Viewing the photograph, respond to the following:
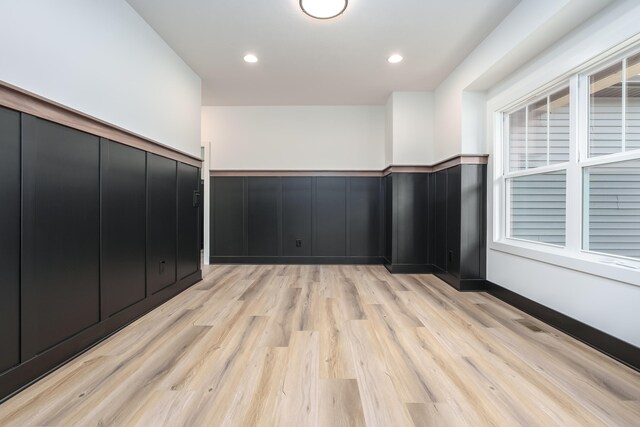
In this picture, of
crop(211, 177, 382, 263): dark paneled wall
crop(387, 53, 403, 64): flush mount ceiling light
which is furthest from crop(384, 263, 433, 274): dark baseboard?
crop(387, 53, 403, 64): flush mount ceiling light

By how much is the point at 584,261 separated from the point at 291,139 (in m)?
3.87

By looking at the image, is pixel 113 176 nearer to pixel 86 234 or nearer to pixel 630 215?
pixel 86 234

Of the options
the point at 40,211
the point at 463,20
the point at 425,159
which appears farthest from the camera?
the point at 425,159

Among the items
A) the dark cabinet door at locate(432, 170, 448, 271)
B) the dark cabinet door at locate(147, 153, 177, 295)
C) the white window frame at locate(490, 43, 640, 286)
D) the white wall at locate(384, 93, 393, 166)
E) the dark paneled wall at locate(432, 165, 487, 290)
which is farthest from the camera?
the white wall at locate(384, 93, 393, 166)

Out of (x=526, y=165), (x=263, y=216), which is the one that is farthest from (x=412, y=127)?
(x=263, y=216)

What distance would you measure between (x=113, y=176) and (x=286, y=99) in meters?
2.87

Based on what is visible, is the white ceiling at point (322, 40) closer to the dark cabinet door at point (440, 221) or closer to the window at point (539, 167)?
the window at point (539, 167)

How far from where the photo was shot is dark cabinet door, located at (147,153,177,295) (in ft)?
8.32

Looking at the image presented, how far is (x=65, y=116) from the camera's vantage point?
5.53 ft

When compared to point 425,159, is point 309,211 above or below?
below

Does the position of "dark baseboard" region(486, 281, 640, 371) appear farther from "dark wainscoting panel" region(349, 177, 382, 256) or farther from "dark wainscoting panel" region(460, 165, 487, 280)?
"dark wainscoting panel" region(349, 177, 382, 256)

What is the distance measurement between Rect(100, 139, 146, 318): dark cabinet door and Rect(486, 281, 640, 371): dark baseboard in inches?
131

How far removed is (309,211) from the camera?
4.64m

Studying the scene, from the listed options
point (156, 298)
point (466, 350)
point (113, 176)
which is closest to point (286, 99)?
point (113, 176)
